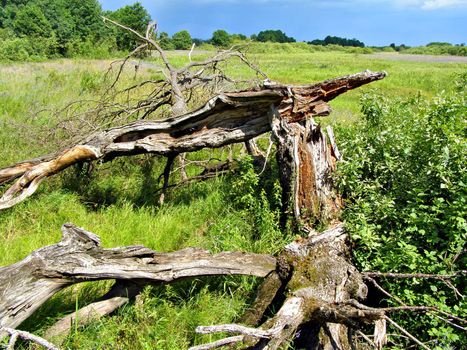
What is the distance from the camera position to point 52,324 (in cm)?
327

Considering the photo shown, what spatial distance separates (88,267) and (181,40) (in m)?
65.7

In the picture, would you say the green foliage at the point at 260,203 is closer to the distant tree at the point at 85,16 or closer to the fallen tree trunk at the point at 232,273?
the fallen tree trunk at the point at 232,273

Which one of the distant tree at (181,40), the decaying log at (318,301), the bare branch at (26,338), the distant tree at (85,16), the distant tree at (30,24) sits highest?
the distant tree at (85,16)

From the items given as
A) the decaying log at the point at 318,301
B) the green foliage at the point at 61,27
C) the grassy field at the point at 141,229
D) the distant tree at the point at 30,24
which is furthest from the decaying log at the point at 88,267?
the distant tree at the point at 30,24

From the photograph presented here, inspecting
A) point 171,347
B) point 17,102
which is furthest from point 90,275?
point 17,102

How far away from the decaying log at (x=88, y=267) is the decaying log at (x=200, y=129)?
160 cm

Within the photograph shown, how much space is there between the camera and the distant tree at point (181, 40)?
63891 millimetres

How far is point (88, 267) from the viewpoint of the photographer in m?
3.10

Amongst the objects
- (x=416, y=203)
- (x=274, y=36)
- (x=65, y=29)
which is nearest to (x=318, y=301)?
(x=416, y=203)

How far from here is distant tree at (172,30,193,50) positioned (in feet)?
210

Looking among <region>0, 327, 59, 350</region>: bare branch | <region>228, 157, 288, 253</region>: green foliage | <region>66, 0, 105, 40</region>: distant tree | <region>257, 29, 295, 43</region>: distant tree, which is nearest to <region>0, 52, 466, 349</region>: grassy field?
<region>228, 157, 288, 253</region>: green foliage

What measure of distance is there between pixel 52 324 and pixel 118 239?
1.33 meters

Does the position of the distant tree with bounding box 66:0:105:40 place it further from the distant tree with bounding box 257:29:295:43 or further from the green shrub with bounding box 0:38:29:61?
the distant tree with bounding box 257:29:295:43

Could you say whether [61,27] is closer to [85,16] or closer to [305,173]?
[85,16]
